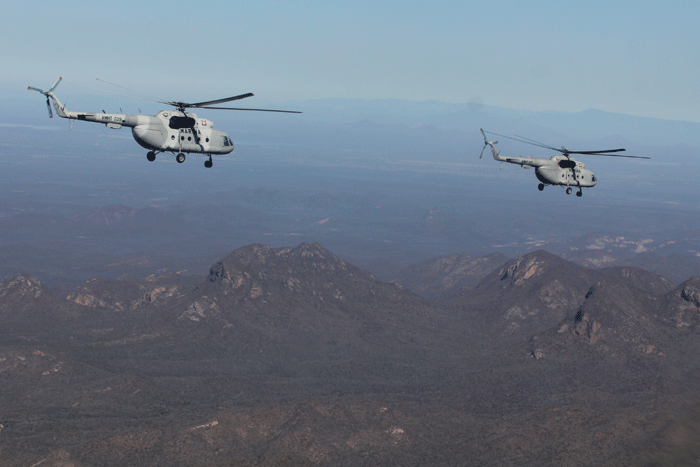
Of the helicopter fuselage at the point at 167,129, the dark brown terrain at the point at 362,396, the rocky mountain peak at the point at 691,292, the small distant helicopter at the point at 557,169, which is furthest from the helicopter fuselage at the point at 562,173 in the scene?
the rocky mountain peak at the point at 691,292

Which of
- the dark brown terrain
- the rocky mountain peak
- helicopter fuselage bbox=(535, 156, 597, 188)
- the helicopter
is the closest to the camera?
the helicopter

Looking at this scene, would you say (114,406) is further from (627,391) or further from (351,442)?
(627,391)

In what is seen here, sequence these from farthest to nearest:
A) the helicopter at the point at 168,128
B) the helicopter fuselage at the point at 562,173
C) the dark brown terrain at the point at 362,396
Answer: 1. the dark brown terrain at the point at 362,396
2. the helicopter fuselage at the point at 562,173
3. the helicopter at the point at 168,128

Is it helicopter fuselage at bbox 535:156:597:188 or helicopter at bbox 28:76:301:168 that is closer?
helicopter at bbox 28:76:301:168

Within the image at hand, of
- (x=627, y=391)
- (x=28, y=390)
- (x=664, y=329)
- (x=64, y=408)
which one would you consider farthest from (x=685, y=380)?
(x=28, y=390)

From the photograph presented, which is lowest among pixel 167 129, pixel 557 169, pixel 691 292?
pixel 691 292

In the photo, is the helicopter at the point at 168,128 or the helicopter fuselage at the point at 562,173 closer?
the helicopter at the point at 168,128

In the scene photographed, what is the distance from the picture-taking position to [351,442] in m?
121

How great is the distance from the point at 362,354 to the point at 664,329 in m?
87.4

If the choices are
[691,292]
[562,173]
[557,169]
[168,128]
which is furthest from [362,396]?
[691,292]

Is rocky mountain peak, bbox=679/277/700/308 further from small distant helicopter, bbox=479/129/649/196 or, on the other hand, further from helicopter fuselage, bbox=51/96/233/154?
helicopter fuselage, bbox=51/96/233/154

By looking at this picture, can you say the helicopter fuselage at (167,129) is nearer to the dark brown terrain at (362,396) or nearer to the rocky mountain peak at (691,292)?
the dark brown terrain at (362,396)

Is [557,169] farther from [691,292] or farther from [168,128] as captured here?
[691,292]

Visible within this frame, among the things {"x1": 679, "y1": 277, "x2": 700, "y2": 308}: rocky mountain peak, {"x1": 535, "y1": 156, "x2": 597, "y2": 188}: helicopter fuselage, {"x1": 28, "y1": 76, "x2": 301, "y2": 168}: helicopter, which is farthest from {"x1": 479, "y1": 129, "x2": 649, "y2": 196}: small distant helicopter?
{"x1": 679, "y1": 277, "x2": 700, "y2": 308}: rocky mountain peak
